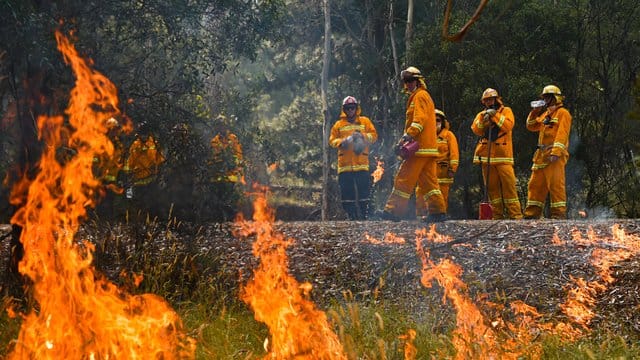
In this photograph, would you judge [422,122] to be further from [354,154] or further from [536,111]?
[536,111]

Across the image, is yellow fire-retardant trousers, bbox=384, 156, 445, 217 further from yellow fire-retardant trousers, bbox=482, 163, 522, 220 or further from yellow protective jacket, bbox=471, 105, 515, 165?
yellow fire-retardant trousers, bbox=482, 163, 522, 220

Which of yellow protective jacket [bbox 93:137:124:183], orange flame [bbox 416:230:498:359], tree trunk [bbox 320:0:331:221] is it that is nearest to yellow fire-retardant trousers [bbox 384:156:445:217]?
orange flame [bbox 416:230:498:359]

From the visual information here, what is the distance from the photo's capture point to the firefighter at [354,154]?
11898 mm

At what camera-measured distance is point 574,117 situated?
1720 centimetres

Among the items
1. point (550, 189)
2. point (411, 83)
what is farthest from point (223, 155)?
point (550, 189)

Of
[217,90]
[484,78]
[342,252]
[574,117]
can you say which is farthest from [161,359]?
[217,90]

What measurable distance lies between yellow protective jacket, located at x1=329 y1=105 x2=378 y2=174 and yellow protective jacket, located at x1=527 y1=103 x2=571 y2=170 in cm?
259

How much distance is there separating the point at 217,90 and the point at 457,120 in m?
8.45

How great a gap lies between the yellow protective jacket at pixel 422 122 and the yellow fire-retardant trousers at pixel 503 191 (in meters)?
2.40

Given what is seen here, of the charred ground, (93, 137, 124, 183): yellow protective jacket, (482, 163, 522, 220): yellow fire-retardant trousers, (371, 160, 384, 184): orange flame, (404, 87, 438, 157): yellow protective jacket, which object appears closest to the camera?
the charred ground

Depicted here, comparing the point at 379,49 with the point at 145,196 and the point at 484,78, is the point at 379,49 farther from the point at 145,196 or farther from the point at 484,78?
the point at 145,196

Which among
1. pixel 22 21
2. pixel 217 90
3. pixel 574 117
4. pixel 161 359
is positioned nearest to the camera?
pixel 161 359

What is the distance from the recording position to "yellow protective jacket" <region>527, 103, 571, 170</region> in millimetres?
10977

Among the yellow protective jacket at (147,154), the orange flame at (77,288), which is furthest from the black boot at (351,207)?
the orange flame at (77,288)
